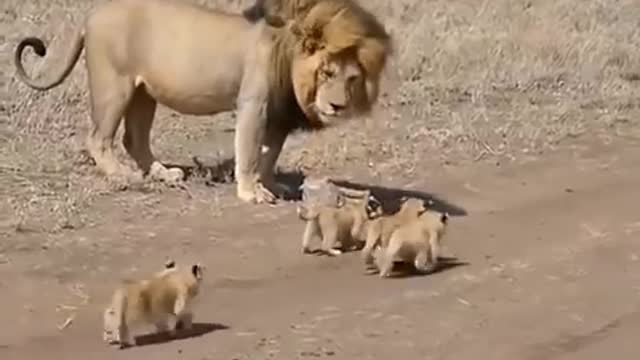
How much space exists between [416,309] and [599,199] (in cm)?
266

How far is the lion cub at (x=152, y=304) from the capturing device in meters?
6.22

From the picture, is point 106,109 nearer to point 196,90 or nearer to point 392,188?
point 196,90

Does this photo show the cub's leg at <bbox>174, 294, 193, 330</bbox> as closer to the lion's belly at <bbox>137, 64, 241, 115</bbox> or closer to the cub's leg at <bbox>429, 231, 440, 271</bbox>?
the cub's leg at <bbox>429, 231, 440, 271</bbox>

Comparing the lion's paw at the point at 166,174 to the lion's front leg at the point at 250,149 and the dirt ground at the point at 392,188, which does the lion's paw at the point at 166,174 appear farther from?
the lion's front leg at the point at 250,149

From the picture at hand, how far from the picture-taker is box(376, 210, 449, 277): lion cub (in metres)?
7.36

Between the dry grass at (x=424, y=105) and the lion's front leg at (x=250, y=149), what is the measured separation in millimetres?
730

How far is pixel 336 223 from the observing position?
7.83 m

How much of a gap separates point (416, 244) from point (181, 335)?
53.3 inches

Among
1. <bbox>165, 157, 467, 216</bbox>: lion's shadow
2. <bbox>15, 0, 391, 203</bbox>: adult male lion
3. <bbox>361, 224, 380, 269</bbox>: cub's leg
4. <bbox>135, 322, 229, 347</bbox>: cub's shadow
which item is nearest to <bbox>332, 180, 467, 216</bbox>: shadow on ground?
<bbox>165, 157, 467, 216</bbox>: lion's shadow

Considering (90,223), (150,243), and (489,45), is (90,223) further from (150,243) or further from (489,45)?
(489,45)

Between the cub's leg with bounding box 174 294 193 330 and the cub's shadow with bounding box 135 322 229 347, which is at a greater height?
the cub's leg with bounding box 174 294 193 330

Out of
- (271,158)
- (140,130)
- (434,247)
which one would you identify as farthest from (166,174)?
(434,247)

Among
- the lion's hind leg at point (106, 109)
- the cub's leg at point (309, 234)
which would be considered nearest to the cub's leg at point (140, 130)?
the lion's hind leg at point (106, 109)

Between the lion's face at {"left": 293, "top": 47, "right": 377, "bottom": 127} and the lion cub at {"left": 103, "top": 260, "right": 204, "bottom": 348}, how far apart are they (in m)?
2.29
